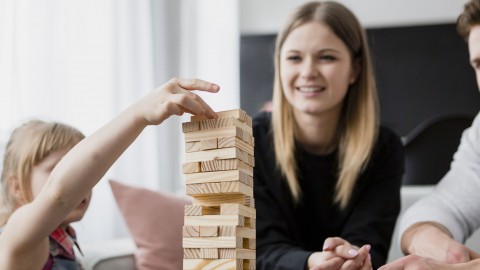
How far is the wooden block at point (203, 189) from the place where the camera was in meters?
1.06

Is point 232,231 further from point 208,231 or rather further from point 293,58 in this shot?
point 293,58

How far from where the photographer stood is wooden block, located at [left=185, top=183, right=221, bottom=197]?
1056 mm

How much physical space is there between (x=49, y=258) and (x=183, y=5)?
243 centimetres

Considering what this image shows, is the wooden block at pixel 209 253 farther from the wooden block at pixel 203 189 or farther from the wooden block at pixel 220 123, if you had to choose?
the wooden block at pixel 220 123

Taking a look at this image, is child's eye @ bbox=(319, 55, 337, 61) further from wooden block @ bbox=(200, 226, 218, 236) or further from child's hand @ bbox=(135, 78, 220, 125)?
wooden block @ bbox=(200, 226, 218, 236)

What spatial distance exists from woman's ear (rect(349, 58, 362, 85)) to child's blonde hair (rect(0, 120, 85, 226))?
→ 0.86 meters

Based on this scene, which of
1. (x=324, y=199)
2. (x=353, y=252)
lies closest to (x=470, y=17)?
(x=324, y=199)

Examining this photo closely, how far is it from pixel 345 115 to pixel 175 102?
1013 millimetres

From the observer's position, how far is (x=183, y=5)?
12.1 ft

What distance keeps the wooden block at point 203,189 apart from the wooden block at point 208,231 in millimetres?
57

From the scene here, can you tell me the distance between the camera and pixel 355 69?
2.01m

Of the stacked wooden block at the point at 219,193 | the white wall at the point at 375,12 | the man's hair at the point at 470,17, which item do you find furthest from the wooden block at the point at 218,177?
the white wall at the point at 375,12

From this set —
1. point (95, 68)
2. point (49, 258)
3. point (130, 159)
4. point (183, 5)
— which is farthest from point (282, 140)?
point (183, 5)

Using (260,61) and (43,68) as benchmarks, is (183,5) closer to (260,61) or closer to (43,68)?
(260,61)
